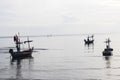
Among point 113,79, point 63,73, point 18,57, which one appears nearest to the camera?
point 113,79

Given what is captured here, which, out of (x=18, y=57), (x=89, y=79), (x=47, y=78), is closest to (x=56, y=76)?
(x=47, y=78)

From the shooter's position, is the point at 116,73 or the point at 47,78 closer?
the point at 47,78

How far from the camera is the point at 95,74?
54219 millimetres

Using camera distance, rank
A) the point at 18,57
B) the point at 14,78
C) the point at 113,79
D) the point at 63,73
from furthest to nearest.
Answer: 1. the point at 18,57
2. the point at 63,73
3. the point at 14,78
4. the point at 113,79

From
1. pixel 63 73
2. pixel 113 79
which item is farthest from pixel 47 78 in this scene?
pixel 113 79

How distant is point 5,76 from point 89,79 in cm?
1378

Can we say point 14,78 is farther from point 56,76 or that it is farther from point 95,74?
point 95,74

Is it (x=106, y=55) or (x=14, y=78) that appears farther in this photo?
(x=106, y=55)

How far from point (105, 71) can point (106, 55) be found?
35.9 m

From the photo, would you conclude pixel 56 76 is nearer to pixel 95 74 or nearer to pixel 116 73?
pixel 95 74

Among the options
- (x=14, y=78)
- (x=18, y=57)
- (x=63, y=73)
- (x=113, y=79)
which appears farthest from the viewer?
(x=18, y=57)

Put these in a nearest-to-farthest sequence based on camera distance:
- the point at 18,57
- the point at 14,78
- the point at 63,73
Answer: the point at 14,78 < the point at 63,73 < the point at 18,57

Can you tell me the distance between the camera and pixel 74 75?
176 ft

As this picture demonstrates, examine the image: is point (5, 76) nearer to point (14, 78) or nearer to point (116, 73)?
point (14, 78)
